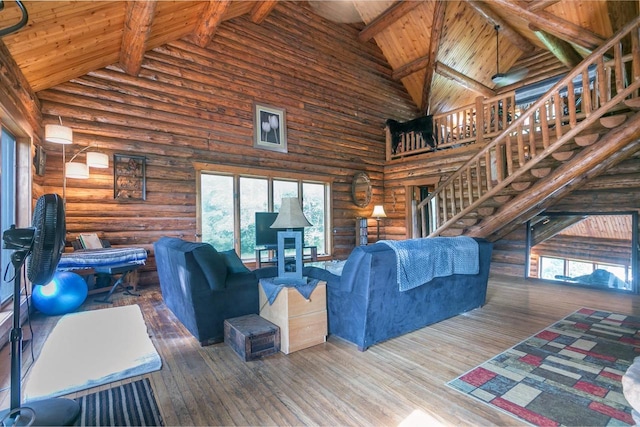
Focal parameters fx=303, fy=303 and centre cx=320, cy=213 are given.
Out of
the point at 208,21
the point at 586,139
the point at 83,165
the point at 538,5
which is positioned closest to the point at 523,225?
the point at 586,139

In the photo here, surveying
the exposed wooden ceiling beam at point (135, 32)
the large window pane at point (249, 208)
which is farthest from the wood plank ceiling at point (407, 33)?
the large window pane at point (249, 208)

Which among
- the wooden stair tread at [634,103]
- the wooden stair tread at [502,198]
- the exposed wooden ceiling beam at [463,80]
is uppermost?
the exposed wooden ceiling beam at [463,80]

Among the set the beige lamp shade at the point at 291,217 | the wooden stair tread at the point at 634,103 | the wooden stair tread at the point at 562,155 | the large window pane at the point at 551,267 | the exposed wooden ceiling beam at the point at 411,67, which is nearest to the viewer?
the beige lamp shade at the point at 291,217

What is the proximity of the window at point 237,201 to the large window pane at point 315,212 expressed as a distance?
136 mm

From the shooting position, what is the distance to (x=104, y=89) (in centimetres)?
477

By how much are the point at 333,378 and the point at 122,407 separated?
133 cm

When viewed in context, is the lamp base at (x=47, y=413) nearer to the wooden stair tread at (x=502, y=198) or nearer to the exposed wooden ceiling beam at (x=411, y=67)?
the wooden stair tread at (x=502, y=198)

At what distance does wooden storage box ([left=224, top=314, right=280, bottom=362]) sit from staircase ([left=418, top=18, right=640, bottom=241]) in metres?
3.89

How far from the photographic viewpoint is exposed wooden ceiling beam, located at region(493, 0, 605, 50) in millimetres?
4883

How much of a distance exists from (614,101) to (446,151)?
337cm

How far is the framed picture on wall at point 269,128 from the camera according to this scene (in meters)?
6.28

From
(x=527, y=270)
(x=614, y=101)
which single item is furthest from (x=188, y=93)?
(x=527, y=270)

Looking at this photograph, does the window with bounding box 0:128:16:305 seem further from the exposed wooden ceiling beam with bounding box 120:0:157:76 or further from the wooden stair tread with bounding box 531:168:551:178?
the wooden stair tread with bounding box 531:168:551:178

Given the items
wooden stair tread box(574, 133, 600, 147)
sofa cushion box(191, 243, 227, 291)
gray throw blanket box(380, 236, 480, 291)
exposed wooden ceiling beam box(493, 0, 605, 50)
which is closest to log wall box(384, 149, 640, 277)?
wooden stair tread box(574, 133, 600, 147)
